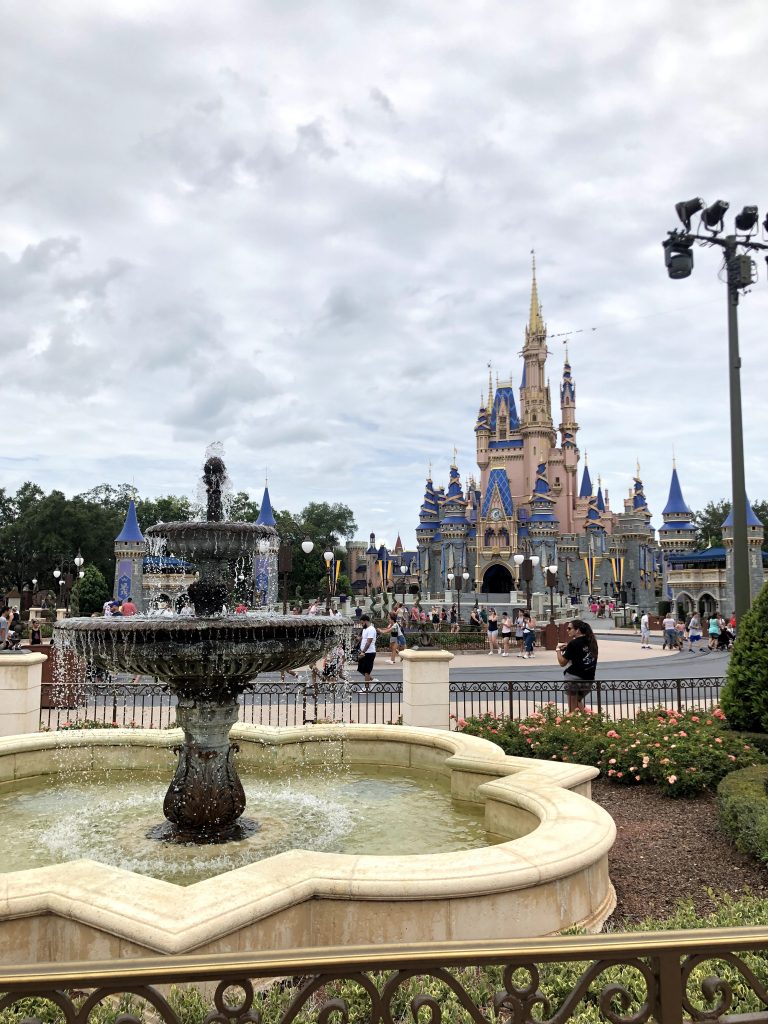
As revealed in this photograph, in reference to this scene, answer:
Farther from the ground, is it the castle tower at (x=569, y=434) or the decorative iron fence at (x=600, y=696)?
the castle tower at (x=569, y=434)

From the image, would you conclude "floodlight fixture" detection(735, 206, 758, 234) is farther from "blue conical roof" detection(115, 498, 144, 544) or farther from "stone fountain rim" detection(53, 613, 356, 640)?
"blue conical roof" detection(115, 498, 144, 544)

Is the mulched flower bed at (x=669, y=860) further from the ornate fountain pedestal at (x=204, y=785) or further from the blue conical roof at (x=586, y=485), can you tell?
the blue conical roof at (x=586, y=485)

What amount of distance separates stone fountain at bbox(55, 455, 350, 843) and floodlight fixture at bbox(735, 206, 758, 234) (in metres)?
10.7

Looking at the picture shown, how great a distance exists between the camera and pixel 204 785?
6.18m

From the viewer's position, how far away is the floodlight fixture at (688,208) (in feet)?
41.1

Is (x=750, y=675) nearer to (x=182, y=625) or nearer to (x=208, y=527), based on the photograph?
(x=208, y=527)

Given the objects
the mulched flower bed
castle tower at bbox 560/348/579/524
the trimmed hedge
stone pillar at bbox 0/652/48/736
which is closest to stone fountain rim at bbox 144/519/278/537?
the mulched flower bed

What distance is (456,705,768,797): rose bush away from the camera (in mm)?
8250

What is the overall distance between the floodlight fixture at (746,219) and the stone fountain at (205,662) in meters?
10.7

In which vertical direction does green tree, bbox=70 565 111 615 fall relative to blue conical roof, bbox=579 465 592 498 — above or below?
below

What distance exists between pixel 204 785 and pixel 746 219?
1232cm

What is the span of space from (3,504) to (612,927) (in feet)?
244

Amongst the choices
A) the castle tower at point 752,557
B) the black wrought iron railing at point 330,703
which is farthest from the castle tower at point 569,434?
the black wrought iron railing at point 330,703

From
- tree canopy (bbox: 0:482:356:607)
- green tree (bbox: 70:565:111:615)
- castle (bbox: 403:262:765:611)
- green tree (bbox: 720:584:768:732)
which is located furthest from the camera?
castle (bbox: 403:262:765:611)
